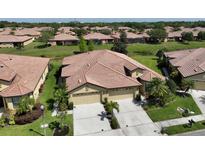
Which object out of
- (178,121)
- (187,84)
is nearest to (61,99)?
(178,121)

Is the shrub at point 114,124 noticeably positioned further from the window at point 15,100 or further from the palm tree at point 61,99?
the window at point 15,100

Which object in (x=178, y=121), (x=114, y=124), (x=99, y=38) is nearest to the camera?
(x=114, y=124)

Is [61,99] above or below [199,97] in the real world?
above

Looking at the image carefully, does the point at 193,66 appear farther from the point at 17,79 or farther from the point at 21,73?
the point at 17,79

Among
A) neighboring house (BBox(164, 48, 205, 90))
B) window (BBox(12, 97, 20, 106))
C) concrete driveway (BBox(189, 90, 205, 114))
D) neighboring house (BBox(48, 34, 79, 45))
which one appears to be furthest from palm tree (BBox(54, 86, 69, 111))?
neighboring house (BBox(48, 34, 79, 45))

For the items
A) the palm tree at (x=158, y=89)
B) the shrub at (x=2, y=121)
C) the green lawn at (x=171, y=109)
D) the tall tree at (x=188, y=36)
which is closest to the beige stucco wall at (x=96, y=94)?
the palm tree at (x=158, y=89)

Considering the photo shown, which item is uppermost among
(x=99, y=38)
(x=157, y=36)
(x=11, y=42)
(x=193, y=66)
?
(x=157, y=36)

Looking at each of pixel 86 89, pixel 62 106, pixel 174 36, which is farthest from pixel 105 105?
pixel 174 36

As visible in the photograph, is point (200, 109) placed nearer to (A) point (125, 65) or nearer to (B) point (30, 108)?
(A) point (125, 65)
